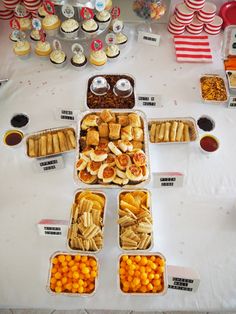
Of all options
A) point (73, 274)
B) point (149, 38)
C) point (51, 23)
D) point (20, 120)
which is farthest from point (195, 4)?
point (73, 274)

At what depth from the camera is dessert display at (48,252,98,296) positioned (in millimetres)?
1336

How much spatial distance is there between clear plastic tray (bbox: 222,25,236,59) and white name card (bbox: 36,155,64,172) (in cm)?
112

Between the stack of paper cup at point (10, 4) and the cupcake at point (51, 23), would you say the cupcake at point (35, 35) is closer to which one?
the cupcake at point (51, 23)

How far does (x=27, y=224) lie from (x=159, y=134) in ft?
2.61

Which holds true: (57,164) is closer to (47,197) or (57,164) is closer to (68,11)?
(47,197)

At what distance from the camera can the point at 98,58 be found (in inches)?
79.8

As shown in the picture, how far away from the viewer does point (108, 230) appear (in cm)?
157

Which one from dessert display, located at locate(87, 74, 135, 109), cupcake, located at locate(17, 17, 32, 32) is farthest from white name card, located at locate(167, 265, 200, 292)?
cupcake, located at locate(17, 17, 32, 32)

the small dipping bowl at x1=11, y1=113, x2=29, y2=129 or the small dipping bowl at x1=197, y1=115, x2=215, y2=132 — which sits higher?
the small dipping bowl at x1=11, y1=113, x2=29, y2=129

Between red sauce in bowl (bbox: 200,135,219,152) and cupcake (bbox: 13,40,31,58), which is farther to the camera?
cupcake (bbox: 13,40,31,58)

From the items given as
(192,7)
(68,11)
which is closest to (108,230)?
(68,11)

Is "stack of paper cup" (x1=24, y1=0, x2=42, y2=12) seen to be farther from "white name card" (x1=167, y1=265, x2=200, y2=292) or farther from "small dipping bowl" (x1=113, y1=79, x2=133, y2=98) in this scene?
"white name card" (x1=167, y1=265, x2=200, y2=292)

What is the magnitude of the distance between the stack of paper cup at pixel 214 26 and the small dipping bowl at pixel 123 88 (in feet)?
2.54

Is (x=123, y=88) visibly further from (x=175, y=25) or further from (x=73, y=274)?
(x=73, y=274)
